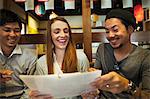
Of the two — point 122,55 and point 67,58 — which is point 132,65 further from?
point 67,58

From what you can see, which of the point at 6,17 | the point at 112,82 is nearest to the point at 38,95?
the point at 112,82

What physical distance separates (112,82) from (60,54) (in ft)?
2.70

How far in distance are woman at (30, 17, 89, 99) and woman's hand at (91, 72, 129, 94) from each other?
623mm

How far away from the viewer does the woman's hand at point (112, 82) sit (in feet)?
4.02

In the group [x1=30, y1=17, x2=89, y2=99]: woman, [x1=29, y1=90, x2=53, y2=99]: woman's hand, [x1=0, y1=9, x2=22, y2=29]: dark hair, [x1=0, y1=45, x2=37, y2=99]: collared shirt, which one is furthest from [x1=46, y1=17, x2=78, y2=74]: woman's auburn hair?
[x1=29, y1=90, x2=53, y2=99]: woman's hand

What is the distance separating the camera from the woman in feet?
6.28

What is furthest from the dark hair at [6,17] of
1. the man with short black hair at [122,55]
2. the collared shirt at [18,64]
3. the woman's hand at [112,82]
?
the woman's hand at [112,82]

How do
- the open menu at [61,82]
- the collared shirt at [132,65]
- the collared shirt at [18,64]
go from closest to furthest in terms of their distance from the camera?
the open menu at [61,82] → the collared shirt at [132,65] → the collared shirt at [18,64]

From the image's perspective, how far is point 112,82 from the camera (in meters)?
1.25

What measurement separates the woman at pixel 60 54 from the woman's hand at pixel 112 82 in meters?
0.62

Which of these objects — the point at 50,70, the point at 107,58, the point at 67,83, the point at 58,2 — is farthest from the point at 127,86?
the point at 58,2

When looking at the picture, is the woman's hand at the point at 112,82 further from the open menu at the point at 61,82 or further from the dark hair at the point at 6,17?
the dark hair at the point at 6,17

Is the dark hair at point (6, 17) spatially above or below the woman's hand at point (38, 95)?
above

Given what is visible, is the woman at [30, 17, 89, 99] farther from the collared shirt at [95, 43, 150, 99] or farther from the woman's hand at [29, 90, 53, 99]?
the woman's hand at [29, 90, 53, 99]
